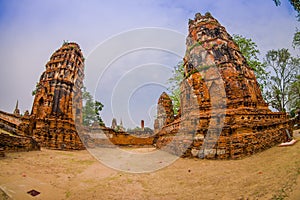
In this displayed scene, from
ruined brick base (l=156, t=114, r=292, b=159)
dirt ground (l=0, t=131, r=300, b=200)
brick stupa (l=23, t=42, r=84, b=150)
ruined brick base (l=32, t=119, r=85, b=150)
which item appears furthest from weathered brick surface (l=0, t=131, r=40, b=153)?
ruined brick base (l=156, t=114, r=292, b=159)

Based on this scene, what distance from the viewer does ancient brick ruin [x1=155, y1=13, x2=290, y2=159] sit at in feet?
25.0

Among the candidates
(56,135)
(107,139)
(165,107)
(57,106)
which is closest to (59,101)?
(57,106)

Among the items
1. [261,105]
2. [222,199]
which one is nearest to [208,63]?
[261,105]

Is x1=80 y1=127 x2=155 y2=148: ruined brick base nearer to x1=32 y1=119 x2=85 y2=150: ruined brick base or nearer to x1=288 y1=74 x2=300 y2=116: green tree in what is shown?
x1=32 y1=119 x2=85 y2=150: ruined brick base

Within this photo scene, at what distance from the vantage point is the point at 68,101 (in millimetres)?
17203

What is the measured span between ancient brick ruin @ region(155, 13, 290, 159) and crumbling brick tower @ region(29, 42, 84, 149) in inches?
363

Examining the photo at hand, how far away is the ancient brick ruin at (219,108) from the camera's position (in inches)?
300

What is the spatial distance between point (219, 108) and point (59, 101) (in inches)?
565

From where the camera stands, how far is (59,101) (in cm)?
1620

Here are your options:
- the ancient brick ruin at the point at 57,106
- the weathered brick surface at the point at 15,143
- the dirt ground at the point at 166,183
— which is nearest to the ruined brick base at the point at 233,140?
the dirt ground at the point at 166,183

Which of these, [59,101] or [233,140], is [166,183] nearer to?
[233,140]

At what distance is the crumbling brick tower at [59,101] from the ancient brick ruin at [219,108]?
30.2ft

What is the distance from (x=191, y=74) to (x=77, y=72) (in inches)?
553

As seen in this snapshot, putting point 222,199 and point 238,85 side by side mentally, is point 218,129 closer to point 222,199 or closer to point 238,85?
point 238,85
